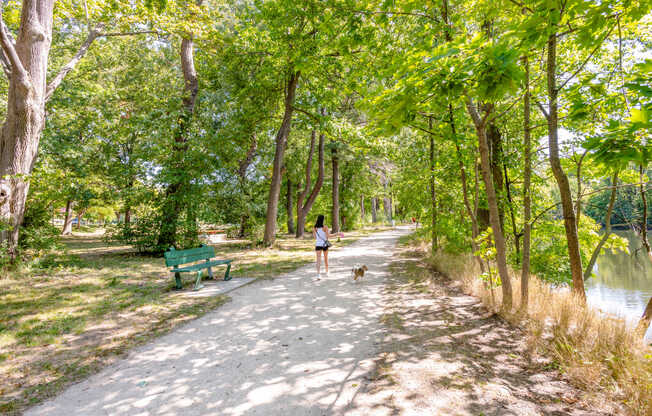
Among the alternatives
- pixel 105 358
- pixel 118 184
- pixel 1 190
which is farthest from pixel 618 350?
pixel 118 184

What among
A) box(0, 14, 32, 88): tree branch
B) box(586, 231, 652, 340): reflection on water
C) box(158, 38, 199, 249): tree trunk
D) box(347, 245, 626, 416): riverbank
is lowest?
box(586, 231, 652, 340): reflection on water

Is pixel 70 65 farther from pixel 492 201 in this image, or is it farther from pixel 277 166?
pixel 492 201

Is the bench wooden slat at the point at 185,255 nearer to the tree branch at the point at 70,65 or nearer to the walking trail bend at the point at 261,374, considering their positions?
the walking trail bend at the point at 261,374

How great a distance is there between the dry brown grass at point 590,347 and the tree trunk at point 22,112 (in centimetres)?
1122

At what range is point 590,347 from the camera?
3445mm

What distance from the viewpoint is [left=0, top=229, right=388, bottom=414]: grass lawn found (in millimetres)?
3436

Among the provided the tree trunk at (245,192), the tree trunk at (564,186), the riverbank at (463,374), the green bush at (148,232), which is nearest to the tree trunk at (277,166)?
the tree trunk at (245,192)

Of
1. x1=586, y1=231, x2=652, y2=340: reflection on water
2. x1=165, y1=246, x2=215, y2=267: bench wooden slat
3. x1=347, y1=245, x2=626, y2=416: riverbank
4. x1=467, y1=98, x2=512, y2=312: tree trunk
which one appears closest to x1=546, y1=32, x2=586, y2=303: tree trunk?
x1=467, y1=98, x2=512, y2=312: tree trunk

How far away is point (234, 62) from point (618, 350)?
49.6 ft

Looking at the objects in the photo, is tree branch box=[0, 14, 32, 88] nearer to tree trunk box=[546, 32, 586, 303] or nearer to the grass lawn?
the grass lawn

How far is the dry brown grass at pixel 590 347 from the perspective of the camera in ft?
9.04

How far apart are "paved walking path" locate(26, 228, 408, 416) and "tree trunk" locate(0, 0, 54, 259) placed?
6.55 metres

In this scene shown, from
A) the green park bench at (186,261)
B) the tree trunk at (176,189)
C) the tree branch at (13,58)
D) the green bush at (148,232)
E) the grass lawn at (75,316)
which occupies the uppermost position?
the tree branch at (13,58)

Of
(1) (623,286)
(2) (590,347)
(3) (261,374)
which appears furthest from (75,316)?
(1) (623,286)
